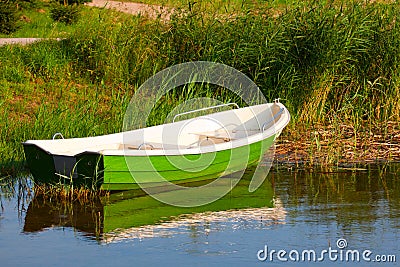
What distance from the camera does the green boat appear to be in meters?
10.3

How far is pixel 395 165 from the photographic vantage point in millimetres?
12492

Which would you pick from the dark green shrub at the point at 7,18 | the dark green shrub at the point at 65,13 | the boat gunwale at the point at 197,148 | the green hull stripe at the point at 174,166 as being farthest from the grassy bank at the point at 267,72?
the dark green shrub at the point at 65,13

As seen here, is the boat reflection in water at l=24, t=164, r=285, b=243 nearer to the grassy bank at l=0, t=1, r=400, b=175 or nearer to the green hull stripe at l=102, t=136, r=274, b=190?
the green hull stripe at l=102, t=136, r=274, b=190

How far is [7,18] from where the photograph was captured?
22984 mm

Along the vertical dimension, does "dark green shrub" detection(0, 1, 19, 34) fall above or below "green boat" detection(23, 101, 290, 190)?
above

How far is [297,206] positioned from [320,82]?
15.8 ft

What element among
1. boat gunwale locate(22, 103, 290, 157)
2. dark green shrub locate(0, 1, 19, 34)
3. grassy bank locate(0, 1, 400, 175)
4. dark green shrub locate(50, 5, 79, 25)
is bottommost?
boat gunwale locate(22, 103, 290, 157)

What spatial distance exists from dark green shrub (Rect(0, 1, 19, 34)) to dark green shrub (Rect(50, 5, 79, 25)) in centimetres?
176

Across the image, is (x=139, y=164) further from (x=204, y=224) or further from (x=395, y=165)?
(x=395, y=165)

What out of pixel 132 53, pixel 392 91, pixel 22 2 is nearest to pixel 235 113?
pixel 392 91

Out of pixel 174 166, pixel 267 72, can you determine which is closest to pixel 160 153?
pixel 174 166

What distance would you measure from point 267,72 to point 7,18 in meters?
9.72

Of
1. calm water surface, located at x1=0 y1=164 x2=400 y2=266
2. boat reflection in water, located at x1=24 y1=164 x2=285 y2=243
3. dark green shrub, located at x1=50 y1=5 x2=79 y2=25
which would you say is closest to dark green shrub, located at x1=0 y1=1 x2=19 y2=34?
dark green shrub, located at x1=50 y1=5 x2=79 y2=25

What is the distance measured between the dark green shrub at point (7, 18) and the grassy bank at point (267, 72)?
228 inches
